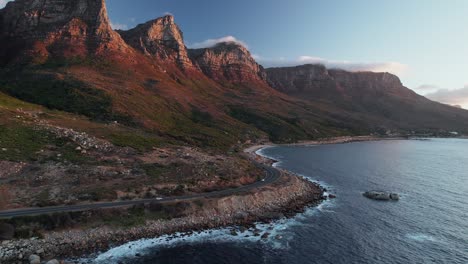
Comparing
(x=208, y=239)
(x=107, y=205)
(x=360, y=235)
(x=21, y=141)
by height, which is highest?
(x=21, y=141)

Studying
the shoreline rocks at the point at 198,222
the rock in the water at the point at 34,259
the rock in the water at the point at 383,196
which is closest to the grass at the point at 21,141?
the shoreline rocks at the point at 198,222

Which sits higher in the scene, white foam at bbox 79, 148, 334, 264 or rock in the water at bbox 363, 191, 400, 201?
rock in the water at bbox 363, 191, 400, 201

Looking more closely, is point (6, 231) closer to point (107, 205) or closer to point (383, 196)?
point (107, 205)

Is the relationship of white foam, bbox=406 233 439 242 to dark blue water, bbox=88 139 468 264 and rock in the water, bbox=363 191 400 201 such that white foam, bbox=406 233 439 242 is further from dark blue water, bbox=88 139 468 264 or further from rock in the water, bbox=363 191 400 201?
rock in the water, bbox=363 191 400 201

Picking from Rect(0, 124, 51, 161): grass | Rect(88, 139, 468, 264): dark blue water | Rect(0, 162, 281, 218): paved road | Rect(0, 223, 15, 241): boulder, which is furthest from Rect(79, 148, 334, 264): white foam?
Rect(0, 124, 51, 161): grass

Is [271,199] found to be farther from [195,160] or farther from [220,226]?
[195,160]

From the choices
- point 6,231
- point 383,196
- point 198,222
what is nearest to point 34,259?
point 6,231

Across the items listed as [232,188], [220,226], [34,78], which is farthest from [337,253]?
[34,78]

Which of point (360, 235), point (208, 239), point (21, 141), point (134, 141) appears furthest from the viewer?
point (134, 141)
